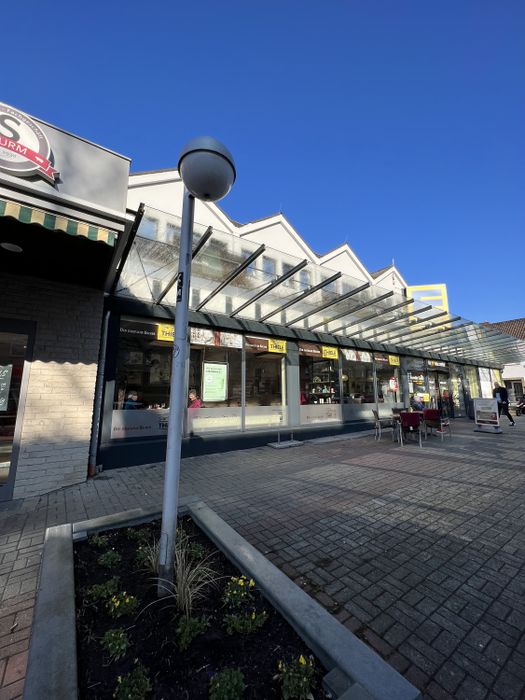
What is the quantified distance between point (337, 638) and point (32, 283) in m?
6.49

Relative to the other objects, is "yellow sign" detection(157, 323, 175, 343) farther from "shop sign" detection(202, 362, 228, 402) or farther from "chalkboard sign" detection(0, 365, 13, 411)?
"chalkboard sign" detection(0, 365, 13, 411)

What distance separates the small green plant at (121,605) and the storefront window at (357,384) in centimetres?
1000

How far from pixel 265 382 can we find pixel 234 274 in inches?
163

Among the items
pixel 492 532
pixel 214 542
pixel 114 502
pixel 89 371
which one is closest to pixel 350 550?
pixel 214 542

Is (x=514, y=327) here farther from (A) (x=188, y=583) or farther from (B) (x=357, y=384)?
(A) (x=188, y=583)

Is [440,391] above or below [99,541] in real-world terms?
above

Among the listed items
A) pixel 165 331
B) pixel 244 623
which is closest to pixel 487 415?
pixel 165 331

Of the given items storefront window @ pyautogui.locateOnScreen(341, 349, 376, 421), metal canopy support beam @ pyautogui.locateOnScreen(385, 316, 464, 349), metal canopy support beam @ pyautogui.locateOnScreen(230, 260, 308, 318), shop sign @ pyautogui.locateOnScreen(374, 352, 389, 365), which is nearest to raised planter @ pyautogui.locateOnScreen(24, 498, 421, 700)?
metal canopy support beam @ pyautogui.locateOnScreen(230, 260, 308, 318)

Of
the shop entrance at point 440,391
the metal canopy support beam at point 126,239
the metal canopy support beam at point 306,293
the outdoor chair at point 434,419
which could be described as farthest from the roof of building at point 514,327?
the metal canopy support beam at point 126,239

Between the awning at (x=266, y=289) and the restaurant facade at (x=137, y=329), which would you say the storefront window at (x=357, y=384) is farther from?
the awning at (x=266, y=289)

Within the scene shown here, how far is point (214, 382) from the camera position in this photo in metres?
8.37

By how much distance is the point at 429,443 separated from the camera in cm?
927

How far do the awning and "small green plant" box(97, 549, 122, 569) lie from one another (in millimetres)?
4525

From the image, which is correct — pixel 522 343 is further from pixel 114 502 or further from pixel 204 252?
pixel 114 502
